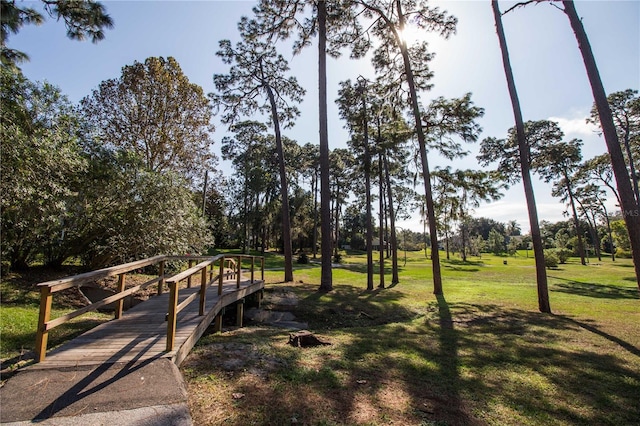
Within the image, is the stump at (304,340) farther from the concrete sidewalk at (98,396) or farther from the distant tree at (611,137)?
the distant tree at (611,137)

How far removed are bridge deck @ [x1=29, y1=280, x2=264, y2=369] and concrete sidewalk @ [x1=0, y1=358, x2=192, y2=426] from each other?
21cm

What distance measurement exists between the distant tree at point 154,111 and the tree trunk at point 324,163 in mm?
10455

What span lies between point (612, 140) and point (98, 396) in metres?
9.17

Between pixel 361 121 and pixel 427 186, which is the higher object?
pixel 361 121

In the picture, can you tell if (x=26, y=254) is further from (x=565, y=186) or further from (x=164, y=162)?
(x=565, y=186)

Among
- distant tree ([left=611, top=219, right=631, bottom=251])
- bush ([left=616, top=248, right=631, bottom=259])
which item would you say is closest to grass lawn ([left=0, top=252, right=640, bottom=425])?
distant tree ([left=611, top=219, right=631, bottom=251])

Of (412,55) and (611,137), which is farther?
(412,55)

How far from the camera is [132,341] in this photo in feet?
13.9

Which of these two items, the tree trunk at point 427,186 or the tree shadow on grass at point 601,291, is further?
the tree shadow on grass at point 601,291

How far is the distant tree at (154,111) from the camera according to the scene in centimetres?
1750

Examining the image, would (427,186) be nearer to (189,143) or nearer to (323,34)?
(323,34)

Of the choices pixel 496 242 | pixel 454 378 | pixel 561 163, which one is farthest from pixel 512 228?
pixel 454 378

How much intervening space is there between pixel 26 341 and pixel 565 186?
37152 mm

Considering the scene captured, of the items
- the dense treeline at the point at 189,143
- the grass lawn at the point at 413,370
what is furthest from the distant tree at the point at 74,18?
the grass lawn at the point at 413,370
